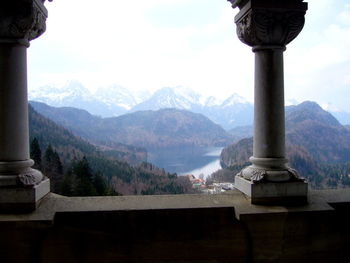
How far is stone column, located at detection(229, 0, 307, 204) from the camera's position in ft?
14.0

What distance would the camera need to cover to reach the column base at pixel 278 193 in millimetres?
4285

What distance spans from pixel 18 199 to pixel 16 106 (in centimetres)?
110

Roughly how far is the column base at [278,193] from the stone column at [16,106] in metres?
2.69

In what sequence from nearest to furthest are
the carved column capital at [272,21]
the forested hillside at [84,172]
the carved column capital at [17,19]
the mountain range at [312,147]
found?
the carved column capital at [17,19] → the carved column capital at [272,21] → the forested hillside at [84,172] → the mountain range at [312,147]

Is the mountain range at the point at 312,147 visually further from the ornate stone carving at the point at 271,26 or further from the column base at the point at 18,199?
the column base at the point at 18,199

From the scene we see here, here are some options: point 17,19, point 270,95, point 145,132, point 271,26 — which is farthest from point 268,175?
point 145,132

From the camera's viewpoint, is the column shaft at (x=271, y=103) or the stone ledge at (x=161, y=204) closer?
the stone ledge at (x=161, y=204)

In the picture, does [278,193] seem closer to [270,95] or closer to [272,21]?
[270,95]

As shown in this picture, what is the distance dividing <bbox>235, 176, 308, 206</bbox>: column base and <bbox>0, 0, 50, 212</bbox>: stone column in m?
2.69

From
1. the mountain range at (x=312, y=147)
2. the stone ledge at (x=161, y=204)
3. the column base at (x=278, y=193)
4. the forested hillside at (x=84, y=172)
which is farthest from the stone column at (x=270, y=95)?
the mountain range at (x=312, y=147)

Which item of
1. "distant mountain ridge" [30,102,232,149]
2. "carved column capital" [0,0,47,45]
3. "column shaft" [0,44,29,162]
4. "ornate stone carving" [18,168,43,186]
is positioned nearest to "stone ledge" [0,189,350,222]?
"ornate stone carving" [18,168,43,186]

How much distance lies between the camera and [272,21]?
4.25m

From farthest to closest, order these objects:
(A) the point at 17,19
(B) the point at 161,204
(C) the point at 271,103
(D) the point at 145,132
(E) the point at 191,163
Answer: (D) the point at 145,132, (E) the point at 191,163, (C) the point at 271,103, (B) the point at 161,204, (A) the point at 17,19

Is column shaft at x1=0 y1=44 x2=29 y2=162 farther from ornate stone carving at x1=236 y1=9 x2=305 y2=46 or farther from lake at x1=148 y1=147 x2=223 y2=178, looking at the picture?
lake at x1=148 y1=147 x2=223 y2=178
